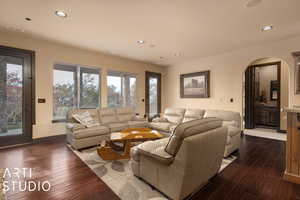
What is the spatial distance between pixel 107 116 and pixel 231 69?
4319 mm

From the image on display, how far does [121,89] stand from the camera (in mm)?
6004

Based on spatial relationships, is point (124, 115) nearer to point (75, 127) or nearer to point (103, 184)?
point (75, 127)

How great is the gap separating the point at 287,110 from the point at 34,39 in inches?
224

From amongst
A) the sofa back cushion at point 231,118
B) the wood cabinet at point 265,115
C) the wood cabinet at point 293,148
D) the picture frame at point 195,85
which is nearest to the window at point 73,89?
the picture frame at point 195,85

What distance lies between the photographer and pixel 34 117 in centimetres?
393

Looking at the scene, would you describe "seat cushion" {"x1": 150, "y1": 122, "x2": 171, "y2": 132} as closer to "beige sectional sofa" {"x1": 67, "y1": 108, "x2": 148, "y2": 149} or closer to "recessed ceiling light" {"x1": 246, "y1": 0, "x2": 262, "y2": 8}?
"beige sectional sofa" {"x1": 67, "y1": 108, "x2": 148, "y2": 149}

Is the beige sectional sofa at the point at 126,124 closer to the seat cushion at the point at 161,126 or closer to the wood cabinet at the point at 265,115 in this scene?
the seat cushion at the point at 161,126

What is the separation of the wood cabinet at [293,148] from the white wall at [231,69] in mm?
2289

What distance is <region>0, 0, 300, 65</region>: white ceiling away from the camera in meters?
2.42

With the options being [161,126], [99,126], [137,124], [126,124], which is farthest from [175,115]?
[99,126]

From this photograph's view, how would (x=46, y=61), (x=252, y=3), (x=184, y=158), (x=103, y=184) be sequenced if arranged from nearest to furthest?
(x=184, y=158) < (x=103, y=184) < (x=252, y=3) < (x=46, y=61)

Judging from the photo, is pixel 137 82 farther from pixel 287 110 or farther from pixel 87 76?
pixel 287 110

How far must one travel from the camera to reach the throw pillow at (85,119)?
3785 millimetres

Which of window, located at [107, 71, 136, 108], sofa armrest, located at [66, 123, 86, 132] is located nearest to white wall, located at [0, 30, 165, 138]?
window, located at [107, 71, 136, 108]
